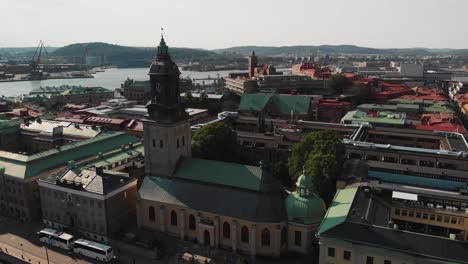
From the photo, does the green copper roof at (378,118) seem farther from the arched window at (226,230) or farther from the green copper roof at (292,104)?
the arched window at (226,230)

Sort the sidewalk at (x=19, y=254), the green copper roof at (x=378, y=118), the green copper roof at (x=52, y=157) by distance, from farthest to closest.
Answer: the green copper roof at (x=378, y=118), the green copper roof at (x=52, y=157), the sidewalk at (x=19, y=254)

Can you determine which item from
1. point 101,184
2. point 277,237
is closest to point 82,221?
point 101,184

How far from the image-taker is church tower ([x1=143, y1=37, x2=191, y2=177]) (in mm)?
59281

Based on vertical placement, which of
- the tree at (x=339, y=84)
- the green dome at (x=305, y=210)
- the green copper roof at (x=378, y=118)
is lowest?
the green dome at (x=305, y=210)

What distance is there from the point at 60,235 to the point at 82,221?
3830mm

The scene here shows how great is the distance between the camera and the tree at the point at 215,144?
82562 millimetres

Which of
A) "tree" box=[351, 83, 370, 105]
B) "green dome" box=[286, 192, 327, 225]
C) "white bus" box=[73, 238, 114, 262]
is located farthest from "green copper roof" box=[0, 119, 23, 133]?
"tree" box=[351, 83, 370, 105]

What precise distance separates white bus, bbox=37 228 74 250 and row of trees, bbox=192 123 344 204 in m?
30.6

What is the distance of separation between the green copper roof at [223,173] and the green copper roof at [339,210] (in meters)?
9.09

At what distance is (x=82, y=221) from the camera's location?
204 feet

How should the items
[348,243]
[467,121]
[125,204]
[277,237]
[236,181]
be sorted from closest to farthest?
1. [348,243]
2. [277,237]
3. [236,181]
4. [125,204]
5. [467,121]

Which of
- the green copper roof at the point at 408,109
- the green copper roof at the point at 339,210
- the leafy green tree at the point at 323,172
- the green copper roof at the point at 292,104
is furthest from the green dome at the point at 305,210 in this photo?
the green copper roof at the point at 408,109

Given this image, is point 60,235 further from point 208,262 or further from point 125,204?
point 208,262

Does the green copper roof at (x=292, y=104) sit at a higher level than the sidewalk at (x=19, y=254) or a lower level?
higher
